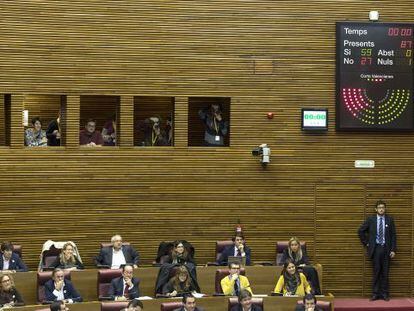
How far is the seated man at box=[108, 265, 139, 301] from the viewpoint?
1086 centimetres

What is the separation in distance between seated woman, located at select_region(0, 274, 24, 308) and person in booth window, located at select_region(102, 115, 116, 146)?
340 cm

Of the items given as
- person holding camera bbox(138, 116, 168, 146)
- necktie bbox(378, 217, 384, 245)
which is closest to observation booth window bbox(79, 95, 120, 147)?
person holding camera bbox(138, 116, 168, 146)

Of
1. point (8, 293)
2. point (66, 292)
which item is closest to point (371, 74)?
point (66, 292)

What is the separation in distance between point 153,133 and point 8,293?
400 centimetres

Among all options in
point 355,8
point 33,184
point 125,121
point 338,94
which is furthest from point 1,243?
point 355,8

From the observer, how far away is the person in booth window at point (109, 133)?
522 inches

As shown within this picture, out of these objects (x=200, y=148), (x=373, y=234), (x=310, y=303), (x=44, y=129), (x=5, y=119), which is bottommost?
(x=310, y=303)

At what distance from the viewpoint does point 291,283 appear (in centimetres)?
1138

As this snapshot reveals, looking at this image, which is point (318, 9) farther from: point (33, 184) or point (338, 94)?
point (33, 184)

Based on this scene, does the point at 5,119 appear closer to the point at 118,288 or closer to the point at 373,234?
the point at 118,288

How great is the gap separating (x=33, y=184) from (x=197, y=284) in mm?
2844

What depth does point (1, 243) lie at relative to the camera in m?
12.2

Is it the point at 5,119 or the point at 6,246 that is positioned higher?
the point at 5,119

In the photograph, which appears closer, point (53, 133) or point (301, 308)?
point (301, 308)
